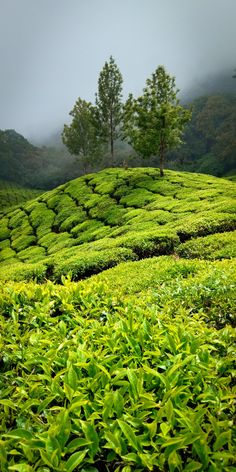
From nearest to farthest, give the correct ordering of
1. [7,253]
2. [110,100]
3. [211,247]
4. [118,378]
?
[118,378] < [211,247] < [7,253] < [110,100]

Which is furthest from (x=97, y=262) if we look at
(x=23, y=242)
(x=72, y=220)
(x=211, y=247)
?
(x=23, y=242)

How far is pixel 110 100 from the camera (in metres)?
52.2

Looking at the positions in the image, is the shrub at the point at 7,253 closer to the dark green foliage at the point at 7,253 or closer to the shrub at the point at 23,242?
the dark green foliage at the point at 7,253

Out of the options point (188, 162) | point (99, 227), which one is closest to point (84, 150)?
point (99, 227)

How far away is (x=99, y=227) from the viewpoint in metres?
29.4

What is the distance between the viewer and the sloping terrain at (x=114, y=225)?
16891 mm

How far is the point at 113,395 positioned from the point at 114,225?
25.8m

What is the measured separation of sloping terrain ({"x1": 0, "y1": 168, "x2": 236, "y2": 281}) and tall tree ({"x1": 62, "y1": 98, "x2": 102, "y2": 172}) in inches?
819

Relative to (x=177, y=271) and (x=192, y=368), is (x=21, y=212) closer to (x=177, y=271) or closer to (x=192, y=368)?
(x=177, y=271)

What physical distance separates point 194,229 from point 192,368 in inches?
595

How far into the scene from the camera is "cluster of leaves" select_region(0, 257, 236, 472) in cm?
236

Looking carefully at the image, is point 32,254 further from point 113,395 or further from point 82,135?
point 82,135

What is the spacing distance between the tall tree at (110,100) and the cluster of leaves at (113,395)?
48.7 meters

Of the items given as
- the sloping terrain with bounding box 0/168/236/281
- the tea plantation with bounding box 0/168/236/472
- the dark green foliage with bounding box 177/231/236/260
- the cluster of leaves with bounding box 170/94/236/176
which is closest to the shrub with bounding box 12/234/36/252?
the sloping terrain with bounding box 0/168/236/281
